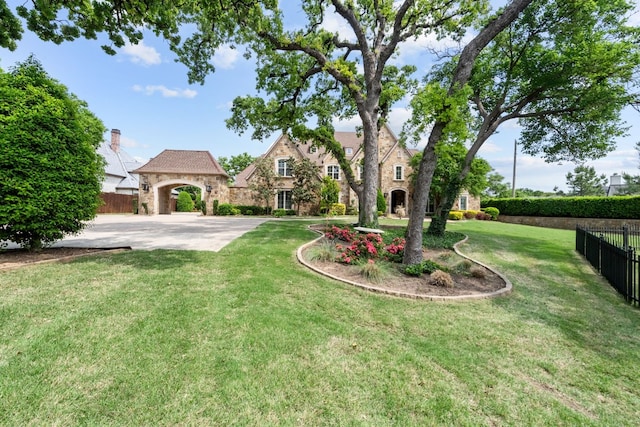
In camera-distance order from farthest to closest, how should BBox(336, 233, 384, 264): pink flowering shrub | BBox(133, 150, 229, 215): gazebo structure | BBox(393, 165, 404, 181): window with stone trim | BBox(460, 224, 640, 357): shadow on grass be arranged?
BBox(393, 165, 404, 181): window with stone trim < BBox(133, 150, 229, 215): gazebo structure < BBox(336, 233, 384, 264): pink flowering shrub < BBox(460, 224, 640, 357): shadow on grass

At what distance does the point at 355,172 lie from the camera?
26.4m

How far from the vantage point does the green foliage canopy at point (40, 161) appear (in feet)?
18.0

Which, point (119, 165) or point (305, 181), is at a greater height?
point (119, 165)

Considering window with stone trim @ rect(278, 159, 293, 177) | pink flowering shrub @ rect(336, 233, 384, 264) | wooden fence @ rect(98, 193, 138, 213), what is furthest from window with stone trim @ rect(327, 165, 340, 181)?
pink flowering shrub @ rect(336, 233, 384, 264)

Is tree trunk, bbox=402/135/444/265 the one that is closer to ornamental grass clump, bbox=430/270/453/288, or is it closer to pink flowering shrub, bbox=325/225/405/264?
pink flowering shrub, bbox=325/225/405/264

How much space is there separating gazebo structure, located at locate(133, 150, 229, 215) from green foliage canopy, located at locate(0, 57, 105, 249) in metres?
17.2

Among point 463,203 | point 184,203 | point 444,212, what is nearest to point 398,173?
point 463,203

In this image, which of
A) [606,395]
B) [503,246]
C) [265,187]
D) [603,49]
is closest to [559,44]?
[603,49]

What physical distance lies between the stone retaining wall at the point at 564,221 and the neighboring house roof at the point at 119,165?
4027 cm

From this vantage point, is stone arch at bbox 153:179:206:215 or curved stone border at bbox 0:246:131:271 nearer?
curved stone border at bbox 0:246:131:271

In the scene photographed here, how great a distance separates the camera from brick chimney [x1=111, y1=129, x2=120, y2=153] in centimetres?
3417

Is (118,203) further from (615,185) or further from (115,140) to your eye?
(615,185)

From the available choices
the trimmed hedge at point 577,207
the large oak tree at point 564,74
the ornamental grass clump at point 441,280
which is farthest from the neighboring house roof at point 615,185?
the ornamental grass clump at point 441,280

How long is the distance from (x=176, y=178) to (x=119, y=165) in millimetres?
15870
